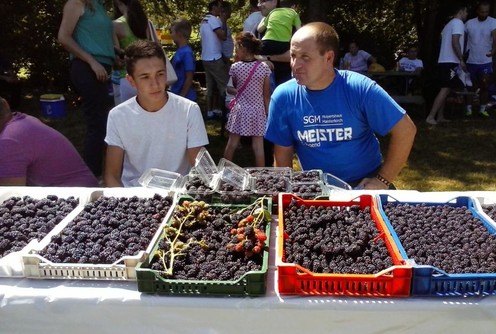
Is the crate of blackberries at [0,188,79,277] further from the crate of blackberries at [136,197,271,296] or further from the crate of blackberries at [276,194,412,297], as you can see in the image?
the crate of blackberries at [276,194,412,297]

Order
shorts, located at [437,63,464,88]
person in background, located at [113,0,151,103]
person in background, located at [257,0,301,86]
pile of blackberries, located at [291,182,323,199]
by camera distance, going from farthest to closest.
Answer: shorts, located at [437,63,464,88] < person in background, located at [257,0,301,86] < person in background, located at [113,0,151,103] < pile of blackberries, located at [291,182,323,199]

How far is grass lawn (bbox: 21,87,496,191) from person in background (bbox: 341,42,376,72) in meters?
1.69

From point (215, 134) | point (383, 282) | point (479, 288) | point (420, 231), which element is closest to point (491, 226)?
point (420, 231)

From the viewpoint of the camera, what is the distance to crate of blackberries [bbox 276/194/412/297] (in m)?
1.42

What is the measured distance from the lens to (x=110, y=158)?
2.75 metres

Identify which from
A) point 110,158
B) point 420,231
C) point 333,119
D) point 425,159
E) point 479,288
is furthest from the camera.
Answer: point 425,159

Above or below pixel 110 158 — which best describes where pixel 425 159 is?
below

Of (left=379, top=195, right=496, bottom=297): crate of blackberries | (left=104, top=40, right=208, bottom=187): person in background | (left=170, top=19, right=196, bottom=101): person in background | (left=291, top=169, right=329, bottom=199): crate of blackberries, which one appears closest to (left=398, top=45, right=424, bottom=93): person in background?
(left=170, top=19, right=196, bottom=101): person in background

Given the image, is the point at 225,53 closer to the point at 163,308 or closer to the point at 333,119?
the point at 333,119

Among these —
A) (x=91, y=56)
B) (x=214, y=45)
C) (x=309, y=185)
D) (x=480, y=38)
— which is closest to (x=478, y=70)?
(x=480, y=38)

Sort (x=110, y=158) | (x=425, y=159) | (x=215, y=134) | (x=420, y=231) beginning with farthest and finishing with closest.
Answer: (x=215, y=134) < (x=425, y=159) < (x=110, y=158) < (x=420, y=231)

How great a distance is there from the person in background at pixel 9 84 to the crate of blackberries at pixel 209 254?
7011 mm

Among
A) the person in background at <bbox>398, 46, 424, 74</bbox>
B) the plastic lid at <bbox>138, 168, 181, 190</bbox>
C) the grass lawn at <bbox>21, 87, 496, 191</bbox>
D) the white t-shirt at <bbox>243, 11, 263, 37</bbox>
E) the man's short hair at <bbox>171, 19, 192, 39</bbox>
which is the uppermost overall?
the white t-shirt at <bbox>243, 11, 263, 37</bbox>

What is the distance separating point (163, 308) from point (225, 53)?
20.4 feet
